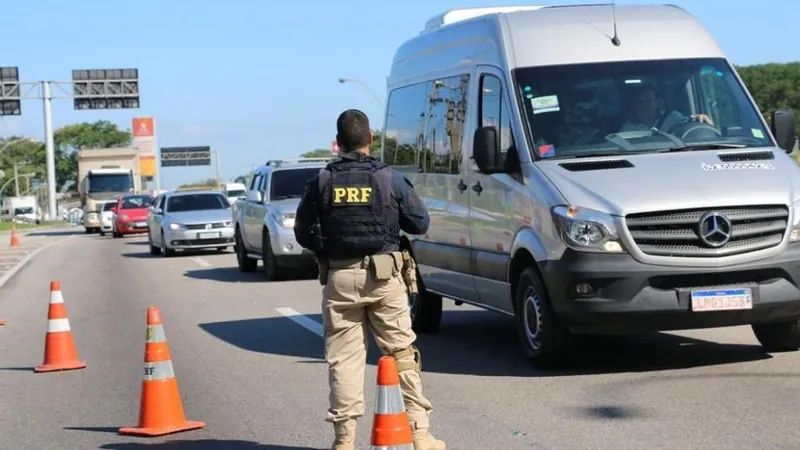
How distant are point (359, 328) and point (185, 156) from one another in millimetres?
174016

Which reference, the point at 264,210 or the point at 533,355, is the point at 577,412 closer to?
the point at 533,355

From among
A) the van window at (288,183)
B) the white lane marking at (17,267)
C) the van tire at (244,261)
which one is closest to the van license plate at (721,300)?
the van window at (288,183)

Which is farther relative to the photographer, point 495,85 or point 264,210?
point 264,210

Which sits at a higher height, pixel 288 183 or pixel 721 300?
pixel 288 183

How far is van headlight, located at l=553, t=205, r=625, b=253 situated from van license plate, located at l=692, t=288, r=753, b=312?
0.62 metres

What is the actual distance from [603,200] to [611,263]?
1.41ft

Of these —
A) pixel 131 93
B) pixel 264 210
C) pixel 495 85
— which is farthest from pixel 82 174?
pixel 495 85

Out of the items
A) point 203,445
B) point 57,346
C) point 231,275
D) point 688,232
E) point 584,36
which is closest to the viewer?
point 203,445

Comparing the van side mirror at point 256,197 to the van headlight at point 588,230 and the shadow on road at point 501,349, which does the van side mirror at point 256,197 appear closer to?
the shadow on road at point 501,349

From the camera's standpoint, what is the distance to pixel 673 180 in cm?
902

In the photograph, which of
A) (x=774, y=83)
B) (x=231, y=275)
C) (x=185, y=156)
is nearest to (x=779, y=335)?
(x=231, y=275)

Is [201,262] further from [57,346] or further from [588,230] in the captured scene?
[588,230]

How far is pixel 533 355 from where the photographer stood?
970 centimetres

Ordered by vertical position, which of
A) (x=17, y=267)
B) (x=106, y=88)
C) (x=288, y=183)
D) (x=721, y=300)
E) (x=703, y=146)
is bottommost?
(x=17, y=267)
